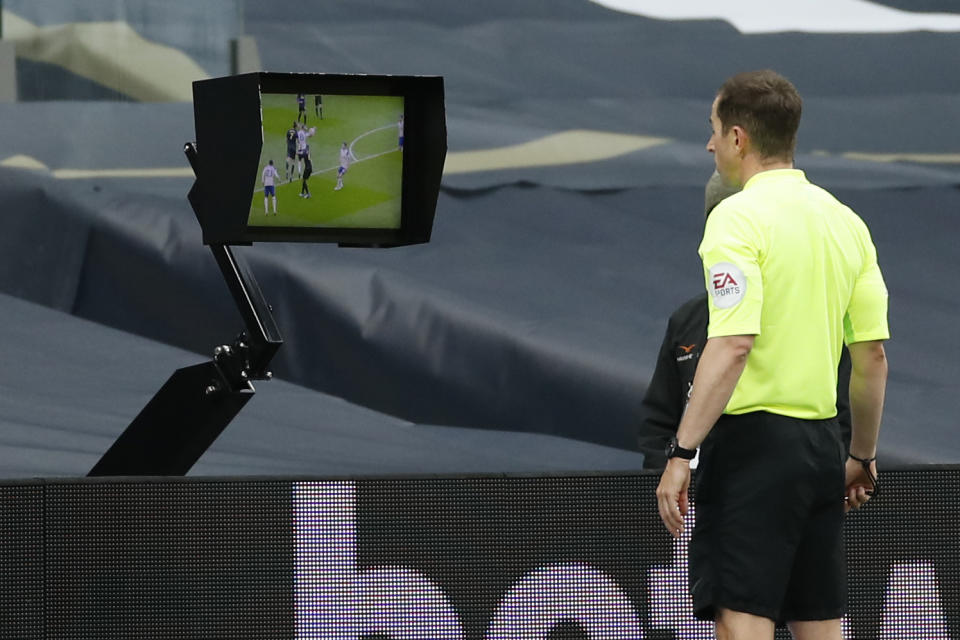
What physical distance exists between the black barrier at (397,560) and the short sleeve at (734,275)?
675 millimetres

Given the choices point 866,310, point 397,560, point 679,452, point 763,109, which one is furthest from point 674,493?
point 397,560

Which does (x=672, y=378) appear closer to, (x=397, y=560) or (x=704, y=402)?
(x=397, y=560)

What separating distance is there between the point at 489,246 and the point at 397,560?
283 cm

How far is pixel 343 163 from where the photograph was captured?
8.88 ft

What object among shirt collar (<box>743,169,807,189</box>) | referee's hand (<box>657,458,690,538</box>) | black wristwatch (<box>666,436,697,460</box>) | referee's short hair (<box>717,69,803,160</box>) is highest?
referee's short hair (<box>717,69,803,160</box>)

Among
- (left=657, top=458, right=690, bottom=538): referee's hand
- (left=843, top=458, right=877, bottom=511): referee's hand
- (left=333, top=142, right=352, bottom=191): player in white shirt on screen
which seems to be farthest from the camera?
(left=333, top=142, right=352, bottom=191): player in white shirt on screen

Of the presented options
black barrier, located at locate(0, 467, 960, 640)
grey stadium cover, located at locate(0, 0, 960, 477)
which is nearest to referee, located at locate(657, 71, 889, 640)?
black barrier, located at locate(0, 467, 960, 640)

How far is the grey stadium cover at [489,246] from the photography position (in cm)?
456

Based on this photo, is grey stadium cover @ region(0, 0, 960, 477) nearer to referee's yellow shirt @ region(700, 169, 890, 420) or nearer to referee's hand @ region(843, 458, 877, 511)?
referee's hand @ region(843, 458, 877, 511)

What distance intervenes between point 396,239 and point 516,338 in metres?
2.00

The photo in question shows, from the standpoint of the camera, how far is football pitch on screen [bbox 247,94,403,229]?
2646mm

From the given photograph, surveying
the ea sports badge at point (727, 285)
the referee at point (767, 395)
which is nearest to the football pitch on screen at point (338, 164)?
the referee at point (767, 395)

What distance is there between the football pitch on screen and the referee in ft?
2.50

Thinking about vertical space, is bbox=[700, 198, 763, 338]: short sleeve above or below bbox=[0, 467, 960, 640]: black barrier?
above
